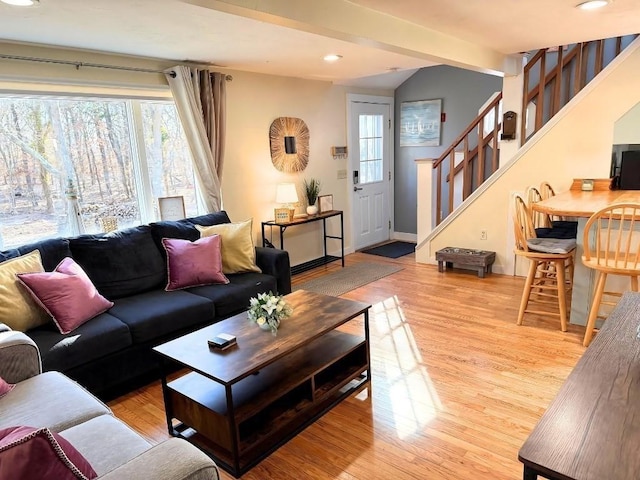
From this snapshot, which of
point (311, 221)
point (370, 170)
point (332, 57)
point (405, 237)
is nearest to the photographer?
point (332, 57)

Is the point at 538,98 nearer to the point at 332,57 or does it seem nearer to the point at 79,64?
the point at 332,57

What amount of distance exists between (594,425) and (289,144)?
437cm

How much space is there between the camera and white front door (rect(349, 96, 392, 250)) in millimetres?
5966

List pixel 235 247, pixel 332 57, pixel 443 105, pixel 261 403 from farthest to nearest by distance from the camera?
pixel 443 105 → pixel 332 57 → pixel 235 247 → pixel 261 403

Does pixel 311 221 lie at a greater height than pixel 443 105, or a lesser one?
lesser

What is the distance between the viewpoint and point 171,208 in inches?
157

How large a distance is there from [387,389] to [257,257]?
5.41 feet

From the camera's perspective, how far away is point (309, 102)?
522 centimetres

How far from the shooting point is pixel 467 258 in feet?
15.6

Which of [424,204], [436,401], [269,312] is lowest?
[436,401]

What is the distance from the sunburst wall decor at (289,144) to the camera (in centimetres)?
484

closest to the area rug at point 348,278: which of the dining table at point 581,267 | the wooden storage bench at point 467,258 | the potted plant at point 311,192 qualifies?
the wooden storage bench at point 467,258

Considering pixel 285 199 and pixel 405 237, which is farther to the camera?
pixel 405 237

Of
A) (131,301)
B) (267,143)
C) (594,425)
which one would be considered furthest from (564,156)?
(131,301)
